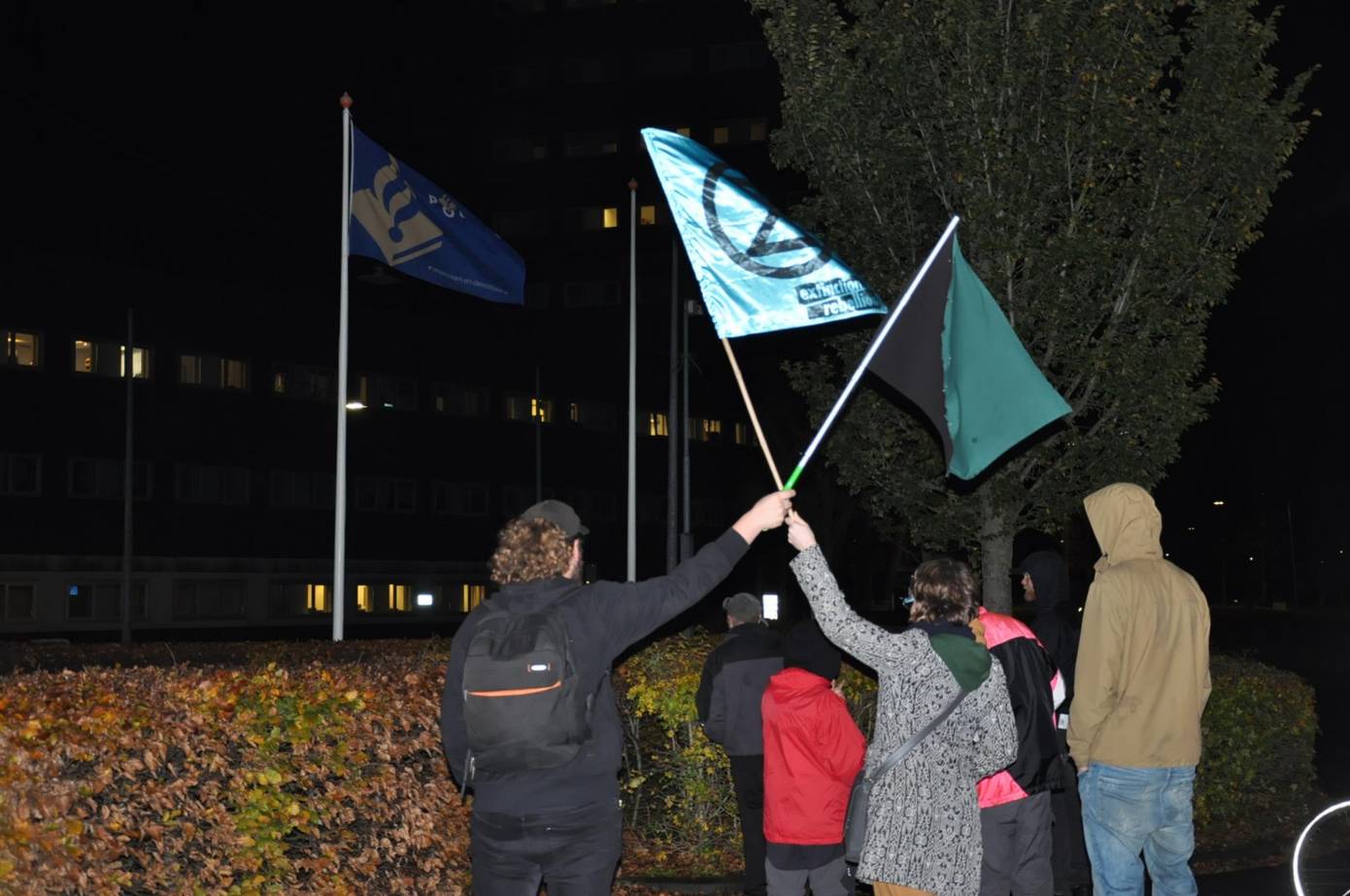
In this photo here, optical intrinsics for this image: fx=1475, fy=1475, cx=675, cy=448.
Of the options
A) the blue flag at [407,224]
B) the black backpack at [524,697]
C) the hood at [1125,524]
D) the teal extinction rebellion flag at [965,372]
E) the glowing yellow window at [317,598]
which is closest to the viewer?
the black backpack at [524,697]

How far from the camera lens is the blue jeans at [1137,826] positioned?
6.04 metres

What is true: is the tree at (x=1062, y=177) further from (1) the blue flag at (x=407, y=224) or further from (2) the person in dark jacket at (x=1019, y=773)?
(2) the person in dark jacket at (x=1019, y=773)

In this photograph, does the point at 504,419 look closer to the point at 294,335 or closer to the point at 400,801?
the point at 294,335

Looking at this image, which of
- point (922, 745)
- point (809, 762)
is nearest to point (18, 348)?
point (809, 762)

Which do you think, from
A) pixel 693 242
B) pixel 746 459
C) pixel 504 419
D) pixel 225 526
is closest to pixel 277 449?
pixel 225 526

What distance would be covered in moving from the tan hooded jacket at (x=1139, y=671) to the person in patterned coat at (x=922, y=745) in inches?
25.1

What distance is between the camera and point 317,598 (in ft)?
172

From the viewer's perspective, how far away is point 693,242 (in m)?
7.54

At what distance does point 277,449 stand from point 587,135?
125 ft

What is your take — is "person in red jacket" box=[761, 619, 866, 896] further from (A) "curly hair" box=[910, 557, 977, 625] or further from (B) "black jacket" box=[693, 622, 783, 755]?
(A) "curly hair" box=[910, 557, 977, 625]

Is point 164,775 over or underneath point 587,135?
underneath

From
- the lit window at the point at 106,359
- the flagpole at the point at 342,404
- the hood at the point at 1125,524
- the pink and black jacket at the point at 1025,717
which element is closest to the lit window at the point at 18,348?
the lit window at the point at 106,359

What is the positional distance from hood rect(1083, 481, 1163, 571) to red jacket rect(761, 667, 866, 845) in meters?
1.56

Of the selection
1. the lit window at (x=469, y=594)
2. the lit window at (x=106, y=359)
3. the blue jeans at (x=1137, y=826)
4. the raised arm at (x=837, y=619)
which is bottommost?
the lit window at (x=469, y=594)
